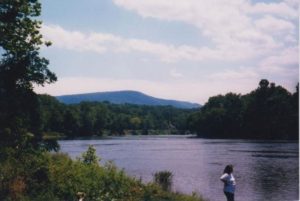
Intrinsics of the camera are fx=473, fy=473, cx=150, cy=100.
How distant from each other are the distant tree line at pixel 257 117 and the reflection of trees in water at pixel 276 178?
67948 mm

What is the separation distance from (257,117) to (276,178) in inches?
3938

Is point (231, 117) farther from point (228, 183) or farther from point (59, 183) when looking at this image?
point (228, 183)

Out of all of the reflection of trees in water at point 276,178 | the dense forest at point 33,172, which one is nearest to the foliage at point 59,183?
the dense forest at point 33,172

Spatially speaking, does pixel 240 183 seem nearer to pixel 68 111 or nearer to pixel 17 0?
pixel 17 0

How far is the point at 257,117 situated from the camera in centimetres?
13450

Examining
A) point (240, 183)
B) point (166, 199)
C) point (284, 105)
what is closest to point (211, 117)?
point (284, 105)

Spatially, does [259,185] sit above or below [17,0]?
below

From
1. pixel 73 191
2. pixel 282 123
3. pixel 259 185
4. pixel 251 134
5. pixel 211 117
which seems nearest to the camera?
pixel 73 191

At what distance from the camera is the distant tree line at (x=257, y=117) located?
121812mm

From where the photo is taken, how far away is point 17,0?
1803 cm

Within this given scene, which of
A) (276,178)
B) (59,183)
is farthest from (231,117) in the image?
(59,183)

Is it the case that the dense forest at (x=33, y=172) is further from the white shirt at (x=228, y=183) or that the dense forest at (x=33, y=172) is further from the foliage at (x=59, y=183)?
the white shirt at (x=228, y=183)

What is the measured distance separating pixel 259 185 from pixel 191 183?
15.5 feet

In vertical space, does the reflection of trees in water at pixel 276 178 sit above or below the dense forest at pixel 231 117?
below
